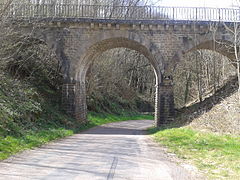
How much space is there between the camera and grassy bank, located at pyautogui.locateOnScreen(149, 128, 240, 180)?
21.7 ft

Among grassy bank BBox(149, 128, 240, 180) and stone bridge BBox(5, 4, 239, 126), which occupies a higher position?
stone bridge BBox(5, 4, 239, 126)

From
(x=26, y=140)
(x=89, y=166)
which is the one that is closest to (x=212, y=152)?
(x=89, y=166)

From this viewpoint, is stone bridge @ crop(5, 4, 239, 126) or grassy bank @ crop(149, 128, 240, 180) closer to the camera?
grassy bank @ crop(149, 128, 240, 180)

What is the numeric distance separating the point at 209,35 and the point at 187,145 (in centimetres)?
1144

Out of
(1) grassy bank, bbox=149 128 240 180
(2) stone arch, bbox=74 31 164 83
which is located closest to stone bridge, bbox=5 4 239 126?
(2) stone arch, bbox=74 31 164 83

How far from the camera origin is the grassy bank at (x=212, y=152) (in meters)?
6.62

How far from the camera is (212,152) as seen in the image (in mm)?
8828

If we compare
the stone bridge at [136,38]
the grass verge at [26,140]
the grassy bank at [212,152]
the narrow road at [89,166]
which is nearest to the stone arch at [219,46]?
the stone bridge at [136,38]

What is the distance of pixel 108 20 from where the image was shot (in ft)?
65.7

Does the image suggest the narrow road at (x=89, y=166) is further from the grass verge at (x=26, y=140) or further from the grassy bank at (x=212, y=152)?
the grassy bank at (x=212, y=152)

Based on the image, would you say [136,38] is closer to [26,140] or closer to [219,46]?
[219,46]

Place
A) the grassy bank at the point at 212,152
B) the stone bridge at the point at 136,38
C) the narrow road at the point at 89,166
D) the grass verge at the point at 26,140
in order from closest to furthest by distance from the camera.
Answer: the narrow road at the point at 89,166 → the grassy bank at the point at 212,152 → the grass verge at the point at 26,140 → the stone bridge at the point at 136,38

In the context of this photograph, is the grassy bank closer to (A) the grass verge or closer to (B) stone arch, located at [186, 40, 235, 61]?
(A) the grass verge

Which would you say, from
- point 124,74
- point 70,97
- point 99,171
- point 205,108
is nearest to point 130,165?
point 99,171
